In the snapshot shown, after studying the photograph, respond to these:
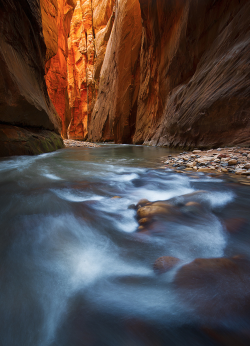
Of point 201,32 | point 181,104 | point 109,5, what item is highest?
point 109,5

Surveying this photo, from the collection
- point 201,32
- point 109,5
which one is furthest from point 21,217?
point 109,5

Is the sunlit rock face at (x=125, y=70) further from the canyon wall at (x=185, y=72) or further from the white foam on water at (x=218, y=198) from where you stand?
the white foam on water at (x=218, y=198)

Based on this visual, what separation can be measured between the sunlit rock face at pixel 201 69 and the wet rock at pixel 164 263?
14.0 ft

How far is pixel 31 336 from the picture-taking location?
57 cm

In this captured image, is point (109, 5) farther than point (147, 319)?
Yes

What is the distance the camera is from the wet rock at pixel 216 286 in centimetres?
62

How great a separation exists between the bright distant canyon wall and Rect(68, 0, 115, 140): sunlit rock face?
12.1 meters

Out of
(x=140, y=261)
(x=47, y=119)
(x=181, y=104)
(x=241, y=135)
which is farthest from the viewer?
(x=181, y=104)

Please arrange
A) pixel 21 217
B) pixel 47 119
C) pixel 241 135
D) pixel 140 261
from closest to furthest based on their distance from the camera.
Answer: pixel 140 261 → pixel 21 217 → pixel 241 135 → pixel 47 119

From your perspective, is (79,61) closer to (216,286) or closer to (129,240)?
(129,240)

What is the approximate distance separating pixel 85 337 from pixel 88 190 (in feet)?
4.85

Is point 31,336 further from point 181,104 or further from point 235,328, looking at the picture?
point 181,104

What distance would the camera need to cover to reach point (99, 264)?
2.91ft

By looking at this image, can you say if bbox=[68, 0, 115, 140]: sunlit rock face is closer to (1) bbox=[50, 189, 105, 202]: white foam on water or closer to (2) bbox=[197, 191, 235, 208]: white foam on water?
(1) bbox=[50, 189, 105, 202]: white foam on water
